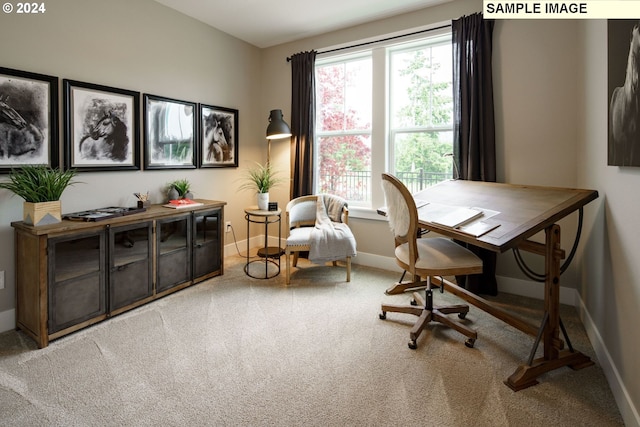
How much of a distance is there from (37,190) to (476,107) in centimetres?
346

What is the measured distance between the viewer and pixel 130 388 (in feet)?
6.07

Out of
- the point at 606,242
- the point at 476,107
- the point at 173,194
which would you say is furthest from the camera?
the point at 173,194

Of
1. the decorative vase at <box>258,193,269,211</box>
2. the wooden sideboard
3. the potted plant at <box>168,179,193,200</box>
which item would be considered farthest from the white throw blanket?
the potted plant at <box>168,179,193,200</box>

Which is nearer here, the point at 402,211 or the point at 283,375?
the point at 283,375

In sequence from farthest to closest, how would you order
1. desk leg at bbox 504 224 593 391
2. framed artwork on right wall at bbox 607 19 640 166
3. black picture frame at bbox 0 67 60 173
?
black picture frame at bbox 0 67 60 173, desk leg at bbox 504 224 593 391, framed artwork on right wall at bbox 607 19 640 166

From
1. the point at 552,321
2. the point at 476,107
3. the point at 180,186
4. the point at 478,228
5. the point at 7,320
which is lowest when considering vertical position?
Answer: the point at 7,320

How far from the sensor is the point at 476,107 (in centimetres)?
317

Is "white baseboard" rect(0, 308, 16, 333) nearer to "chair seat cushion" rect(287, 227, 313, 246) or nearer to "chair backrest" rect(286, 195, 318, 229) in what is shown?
"chair seat cushion" rect(287, 227, 313, 246)

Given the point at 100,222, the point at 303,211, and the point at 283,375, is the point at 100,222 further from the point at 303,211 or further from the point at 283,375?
the point at 303,211

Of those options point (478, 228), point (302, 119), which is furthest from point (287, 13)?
point (478, 228)

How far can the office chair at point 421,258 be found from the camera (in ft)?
7.25

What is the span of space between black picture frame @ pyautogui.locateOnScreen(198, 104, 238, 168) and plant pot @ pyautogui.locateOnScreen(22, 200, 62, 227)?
5.59ft

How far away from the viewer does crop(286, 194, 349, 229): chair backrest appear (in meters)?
3.78

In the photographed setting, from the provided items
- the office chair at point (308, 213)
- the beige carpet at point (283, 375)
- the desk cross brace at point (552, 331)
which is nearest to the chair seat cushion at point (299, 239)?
the office chair at point (308, 213)
